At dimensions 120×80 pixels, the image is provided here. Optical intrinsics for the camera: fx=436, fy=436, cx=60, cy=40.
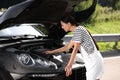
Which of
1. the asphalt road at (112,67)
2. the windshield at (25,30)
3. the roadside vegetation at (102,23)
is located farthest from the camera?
the roadside vegetation at (102,23)

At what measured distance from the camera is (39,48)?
6617 millimetres

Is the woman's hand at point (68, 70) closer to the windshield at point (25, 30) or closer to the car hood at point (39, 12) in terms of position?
the car hood at point (39, 12)

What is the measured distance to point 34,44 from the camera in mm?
6648

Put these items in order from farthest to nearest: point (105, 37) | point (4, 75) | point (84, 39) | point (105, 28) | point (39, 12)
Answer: point (105, 28) → point (105, 37) → point (39, 12) → point (84, 39) → point (4, 75)

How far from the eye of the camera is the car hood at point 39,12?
6102 millimetres

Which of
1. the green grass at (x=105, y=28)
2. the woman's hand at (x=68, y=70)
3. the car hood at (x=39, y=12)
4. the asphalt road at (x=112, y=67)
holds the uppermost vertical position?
the car hood at (x=39, y=12)

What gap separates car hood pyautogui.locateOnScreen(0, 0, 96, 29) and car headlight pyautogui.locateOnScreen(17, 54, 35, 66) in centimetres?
57

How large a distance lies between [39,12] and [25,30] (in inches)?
42.2

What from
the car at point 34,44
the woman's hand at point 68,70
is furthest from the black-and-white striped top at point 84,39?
the car at point 34,44

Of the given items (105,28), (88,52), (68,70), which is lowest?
(105,28)

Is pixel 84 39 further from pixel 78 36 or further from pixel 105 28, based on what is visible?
pixel 105 28

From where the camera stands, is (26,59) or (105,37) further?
(105,37)

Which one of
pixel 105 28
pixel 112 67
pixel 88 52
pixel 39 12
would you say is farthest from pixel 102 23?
pixel 88 52

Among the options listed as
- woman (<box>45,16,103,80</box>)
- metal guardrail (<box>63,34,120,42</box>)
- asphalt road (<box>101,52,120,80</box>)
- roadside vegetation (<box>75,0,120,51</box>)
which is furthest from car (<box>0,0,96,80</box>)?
roadside vegetation (<box>75,0,120,51</box>)
